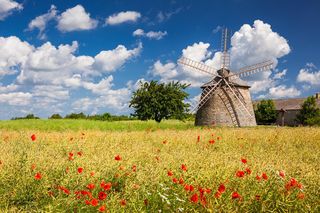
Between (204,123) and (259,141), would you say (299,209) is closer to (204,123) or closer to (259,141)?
(259,141)

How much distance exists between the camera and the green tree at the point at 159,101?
133 feet

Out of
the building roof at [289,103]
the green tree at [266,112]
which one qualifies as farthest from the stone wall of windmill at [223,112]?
the building roof at [289,103]

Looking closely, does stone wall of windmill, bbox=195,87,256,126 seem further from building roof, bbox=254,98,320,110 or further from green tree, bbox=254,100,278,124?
building roof, bbox=254,98,320,110

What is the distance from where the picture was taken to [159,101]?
40.8 m

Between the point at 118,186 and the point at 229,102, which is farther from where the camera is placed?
the point at 229,102

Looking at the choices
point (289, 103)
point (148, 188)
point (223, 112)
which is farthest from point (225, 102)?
point (289, 103)

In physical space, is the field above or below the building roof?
below

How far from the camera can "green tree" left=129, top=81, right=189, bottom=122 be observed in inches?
1594

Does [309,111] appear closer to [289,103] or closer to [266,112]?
[266,112]

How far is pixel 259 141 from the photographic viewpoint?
44.7ft

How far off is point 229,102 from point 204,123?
2.69 metres

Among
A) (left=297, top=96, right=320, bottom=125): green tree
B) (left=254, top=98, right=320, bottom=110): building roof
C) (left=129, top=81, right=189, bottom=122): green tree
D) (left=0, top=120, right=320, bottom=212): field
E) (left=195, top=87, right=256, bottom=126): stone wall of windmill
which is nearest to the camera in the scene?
(left=0, top=120, right=320, bottom=212): field

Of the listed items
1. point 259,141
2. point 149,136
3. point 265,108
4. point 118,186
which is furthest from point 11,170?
point 265,108

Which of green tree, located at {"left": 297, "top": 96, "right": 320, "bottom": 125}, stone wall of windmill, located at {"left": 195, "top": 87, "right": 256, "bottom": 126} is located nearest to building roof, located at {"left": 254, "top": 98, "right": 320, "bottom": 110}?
green tree, located at {"left": 297, "top": 96, "right": 320, "bottom": 125}
